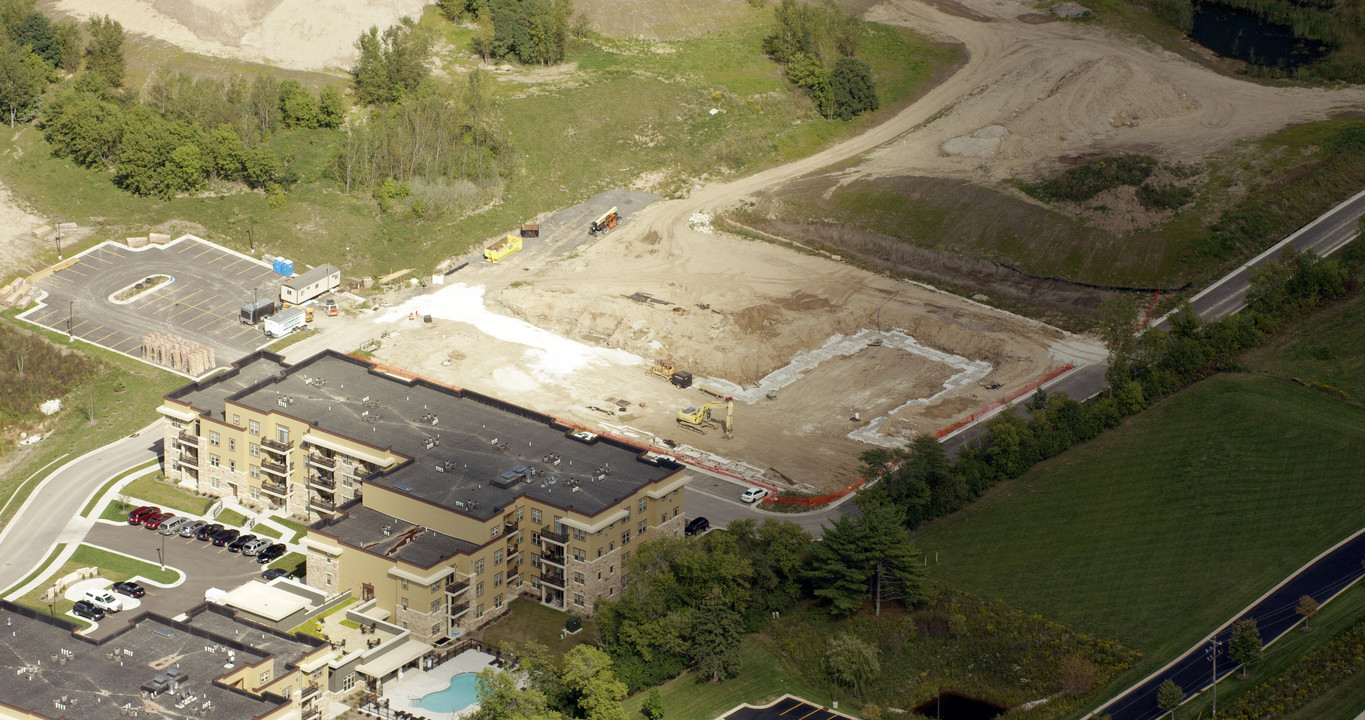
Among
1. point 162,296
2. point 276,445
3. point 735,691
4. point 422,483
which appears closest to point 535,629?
point 422,483

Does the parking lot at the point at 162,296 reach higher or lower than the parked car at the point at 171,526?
higher

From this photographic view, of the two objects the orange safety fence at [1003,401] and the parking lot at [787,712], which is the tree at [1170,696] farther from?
the orange safety fence at [1003,401]

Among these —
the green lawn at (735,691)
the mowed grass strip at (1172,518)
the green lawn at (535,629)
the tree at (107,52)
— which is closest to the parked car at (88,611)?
the green lawn at (535,629)

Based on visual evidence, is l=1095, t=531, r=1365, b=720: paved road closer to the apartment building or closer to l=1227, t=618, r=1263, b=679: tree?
l=1227, t=618, r=1263, b=679: tree

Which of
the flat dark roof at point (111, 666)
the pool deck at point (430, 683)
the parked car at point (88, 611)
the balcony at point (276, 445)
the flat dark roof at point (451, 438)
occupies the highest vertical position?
the flat dark roof at point (451, 438)

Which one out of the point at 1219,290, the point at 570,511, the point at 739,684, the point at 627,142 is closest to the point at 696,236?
the point at 627,142

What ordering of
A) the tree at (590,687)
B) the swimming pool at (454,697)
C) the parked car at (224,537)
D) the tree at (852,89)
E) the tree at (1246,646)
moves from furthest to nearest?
1. the tree at (852,89)
2. the parked car at (224,537)
3. the swimming pool at (454,697)
4. the tree at (1246,646)
5. the tree at (590,687)

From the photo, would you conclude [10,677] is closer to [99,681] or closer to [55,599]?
[99,681]
